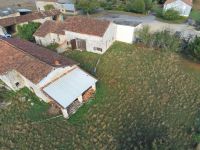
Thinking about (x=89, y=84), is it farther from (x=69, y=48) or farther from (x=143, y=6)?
(x=143, y=6)

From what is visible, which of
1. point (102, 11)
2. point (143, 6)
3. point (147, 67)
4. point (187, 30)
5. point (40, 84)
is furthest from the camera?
point (102, 11)

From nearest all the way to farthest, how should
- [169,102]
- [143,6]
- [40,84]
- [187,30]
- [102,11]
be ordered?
1. [40,84]
2. [169,102]
3. [187,30]
4. [143,6]
5. [102,11]

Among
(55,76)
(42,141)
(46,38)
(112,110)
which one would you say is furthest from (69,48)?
(42,141)

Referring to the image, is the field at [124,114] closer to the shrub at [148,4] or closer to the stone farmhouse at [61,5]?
the shrub at [148,4]

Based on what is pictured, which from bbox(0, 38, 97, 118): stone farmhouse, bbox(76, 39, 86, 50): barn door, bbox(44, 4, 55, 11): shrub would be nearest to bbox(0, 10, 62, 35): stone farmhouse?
bbox(44, 4, 55, 11): shrub

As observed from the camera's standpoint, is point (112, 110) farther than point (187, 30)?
No

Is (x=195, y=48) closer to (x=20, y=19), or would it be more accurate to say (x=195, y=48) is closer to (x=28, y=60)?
(x=28, y=60)

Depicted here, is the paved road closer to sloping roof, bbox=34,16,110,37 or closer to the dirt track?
sloping roof, bbox=34,16,110,37

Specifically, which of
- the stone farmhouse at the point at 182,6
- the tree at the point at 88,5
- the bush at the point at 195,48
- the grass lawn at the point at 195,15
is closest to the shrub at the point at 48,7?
the tree at the point at 88,5
